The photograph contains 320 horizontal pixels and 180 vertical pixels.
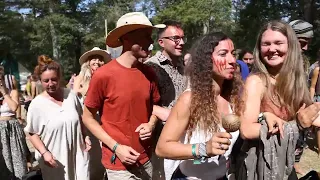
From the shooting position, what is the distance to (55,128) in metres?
3.83

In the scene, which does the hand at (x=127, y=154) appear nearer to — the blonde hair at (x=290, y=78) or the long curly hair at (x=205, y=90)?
the long curly hair at (x=205, y=90)

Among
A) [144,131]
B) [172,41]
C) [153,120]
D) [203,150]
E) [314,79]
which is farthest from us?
[314,79]

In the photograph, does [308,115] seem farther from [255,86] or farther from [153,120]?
[153,120]

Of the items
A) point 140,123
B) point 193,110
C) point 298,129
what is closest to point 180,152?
point 193,110

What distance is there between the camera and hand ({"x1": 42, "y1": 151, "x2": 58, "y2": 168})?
3711 millimetres

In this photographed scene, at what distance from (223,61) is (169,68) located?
154 cm

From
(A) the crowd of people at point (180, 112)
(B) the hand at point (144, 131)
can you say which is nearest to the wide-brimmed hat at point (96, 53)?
(A) the crowd of people at point (180, 112)

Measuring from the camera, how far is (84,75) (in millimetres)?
5145

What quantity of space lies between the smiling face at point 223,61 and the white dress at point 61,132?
6.37ft

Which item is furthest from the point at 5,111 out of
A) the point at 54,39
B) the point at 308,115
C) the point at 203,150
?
the point at 54,39

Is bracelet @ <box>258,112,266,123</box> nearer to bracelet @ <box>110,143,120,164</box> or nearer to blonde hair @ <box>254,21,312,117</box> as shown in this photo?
blonde hair @ <box>254,21,312,117</box>

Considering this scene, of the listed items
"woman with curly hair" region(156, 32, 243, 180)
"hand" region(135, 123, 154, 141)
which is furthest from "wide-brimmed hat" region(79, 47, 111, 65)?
"woman with curly hair" region(156, 32, 243, 180)

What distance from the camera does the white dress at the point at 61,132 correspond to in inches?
150

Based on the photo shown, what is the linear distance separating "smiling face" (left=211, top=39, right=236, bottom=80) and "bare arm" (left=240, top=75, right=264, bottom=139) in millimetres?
134
